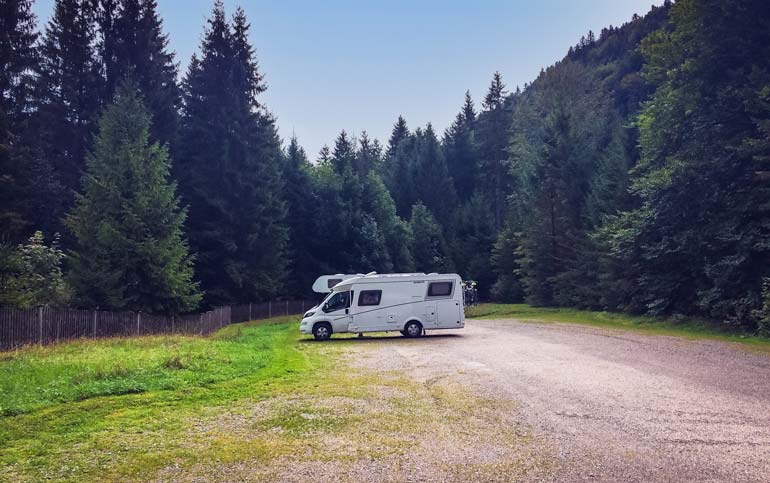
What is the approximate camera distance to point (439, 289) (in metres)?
25.1

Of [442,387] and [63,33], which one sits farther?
[63,33]

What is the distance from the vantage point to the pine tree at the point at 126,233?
81.0 feet

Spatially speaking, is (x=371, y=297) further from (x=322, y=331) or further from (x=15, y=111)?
(x=15, y=111)

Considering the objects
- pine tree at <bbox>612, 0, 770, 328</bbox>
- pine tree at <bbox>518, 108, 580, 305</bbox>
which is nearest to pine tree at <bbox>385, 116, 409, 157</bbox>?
pine tree at <bbox>518, 108, 580, 305</bbox>

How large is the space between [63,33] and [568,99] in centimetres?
5196

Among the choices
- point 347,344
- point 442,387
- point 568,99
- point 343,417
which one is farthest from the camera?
point 568,99

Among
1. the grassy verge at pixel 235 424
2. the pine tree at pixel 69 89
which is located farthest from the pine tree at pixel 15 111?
the grassy verge at pixel 235 424

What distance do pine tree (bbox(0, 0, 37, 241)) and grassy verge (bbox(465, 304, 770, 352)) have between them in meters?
27.7

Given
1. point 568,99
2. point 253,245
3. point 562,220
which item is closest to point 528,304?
point 562,220

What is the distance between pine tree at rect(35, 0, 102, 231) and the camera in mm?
37094

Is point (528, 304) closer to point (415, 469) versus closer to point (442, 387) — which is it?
point (442, 387)

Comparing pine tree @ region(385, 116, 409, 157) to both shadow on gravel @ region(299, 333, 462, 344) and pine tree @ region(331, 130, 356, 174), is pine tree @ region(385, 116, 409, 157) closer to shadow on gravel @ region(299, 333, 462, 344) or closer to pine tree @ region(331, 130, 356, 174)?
pine tree @ region(331, 130, 356, 174)

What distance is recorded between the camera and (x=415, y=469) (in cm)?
661

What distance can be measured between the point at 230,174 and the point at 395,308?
66.5ft
